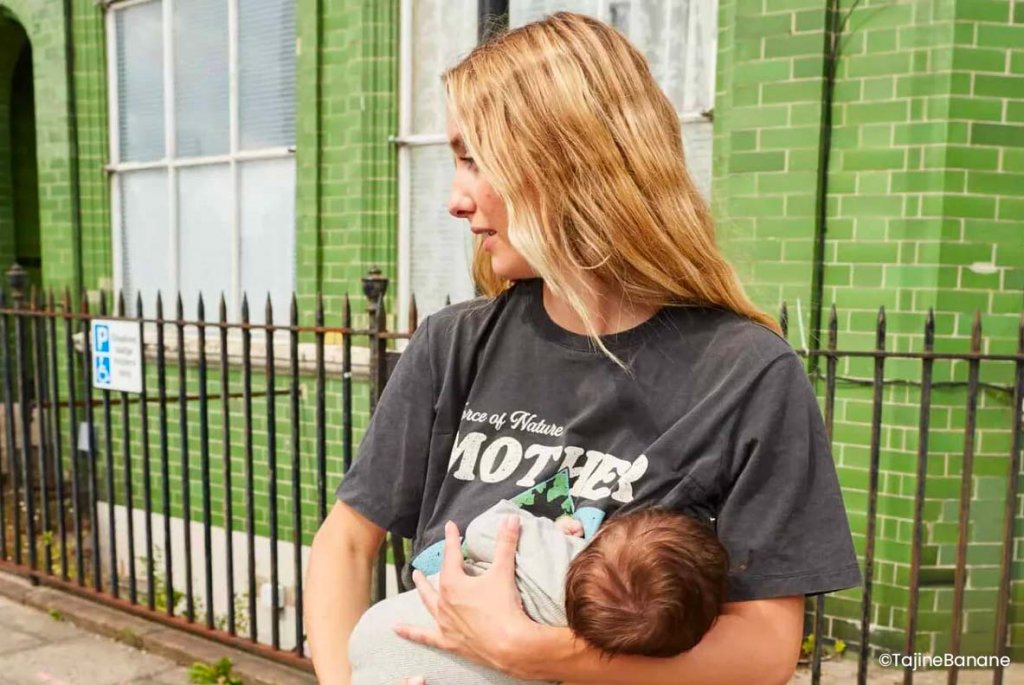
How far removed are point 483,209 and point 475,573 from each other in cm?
61

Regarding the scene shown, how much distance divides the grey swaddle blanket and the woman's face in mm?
410

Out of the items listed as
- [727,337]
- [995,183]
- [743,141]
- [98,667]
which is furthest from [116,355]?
[995,183]

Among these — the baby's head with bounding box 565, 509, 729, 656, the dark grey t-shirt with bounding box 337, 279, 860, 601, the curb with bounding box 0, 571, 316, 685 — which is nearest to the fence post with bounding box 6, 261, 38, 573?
the curb with bounding box 0, 571, 316, 685

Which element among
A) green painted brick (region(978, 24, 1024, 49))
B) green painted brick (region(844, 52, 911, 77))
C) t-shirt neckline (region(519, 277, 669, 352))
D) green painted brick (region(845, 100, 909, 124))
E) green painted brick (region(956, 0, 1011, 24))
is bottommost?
t-shirt neckline (region(519, 277, 669, 352))

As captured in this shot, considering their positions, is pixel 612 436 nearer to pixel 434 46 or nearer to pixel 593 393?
pixel 593 393

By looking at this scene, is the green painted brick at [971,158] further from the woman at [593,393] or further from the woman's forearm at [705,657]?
the woman's forearm at [705,657]

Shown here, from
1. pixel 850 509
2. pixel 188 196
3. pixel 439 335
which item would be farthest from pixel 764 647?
pixel 188 196

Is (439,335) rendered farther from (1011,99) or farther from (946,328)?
(1011,99)

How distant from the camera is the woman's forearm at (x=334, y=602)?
1643 mm

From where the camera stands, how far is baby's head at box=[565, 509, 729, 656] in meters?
1.29

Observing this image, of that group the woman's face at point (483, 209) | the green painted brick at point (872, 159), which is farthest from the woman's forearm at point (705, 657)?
the green painted brick at point (872, 159)

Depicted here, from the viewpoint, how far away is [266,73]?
661cm

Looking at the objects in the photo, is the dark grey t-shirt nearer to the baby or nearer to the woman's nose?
the baby

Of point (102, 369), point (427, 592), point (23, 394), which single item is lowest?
point (23, 394)
